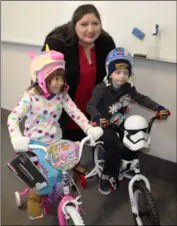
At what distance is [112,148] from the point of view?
1.70 metres

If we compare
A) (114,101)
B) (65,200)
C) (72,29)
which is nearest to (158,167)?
(114,101)

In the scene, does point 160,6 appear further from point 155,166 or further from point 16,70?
point 16,70

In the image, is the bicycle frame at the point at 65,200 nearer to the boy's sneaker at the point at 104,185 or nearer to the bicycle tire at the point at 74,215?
the bicycle tire at the point at 74,215

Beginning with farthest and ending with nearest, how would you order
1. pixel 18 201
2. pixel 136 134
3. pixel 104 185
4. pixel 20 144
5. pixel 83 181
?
1. pixel 83 181
2. pixel 104 185
3. pixel 18 201
4. pixel 136 134
5. pixel 20 144

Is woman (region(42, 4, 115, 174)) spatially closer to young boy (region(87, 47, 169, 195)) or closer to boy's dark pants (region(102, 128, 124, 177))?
young boy (region(87, 47, 169, 195))

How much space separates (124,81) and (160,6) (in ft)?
1.94

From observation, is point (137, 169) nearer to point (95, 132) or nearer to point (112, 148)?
point (112, 148)

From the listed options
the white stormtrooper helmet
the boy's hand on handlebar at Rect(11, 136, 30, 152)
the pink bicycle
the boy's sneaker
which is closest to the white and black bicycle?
the white stormtrooper helmet

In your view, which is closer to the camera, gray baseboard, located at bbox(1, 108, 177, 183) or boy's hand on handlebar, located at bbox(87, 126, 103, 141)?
boy's hand on handlebar, located at bbox(87, 126, 103, 141)

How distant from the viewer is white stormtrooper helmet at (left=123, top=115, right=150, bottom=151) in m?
1.55

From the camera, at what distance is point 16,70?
3.08 m

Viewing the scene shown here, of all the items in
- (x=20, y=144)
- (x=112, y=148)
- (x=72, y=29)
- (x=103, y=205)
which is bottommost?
(x=103, y=205)

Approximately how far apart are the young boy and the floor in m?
0.17

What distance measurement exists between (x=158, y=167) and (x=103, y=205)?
1.95 feet
